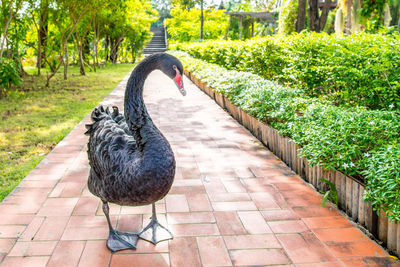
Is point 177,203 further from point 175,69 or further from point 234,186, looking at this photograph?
point 175,69

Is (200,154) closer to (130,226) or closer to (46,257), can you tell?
(130,226)

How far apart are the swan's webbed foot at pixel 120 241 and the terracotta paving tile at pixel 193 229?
35cm

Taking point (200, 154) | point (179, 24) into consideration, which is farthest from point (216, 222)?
point (179, 24)

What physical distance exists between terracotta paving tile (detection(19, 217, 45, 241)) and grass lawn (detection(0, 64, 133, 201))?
0.74 m

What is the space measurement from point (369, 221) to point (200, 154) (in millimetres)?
2549

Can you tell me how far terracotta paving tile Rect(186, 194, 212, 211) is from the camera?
3.35m

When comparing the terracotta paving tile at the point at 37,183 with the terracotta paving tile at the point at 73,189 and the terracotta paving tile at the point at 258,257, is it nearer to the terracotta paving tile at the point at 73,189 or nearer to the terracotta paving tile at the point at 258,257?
the terracotta paving tile at the point at 73,189

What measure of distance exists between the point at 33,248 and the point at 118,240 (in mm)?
657

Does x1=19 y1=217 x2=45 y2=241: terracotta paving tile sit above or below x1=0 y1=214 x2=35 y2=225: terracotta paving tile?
below

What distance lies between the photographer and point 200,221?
311 cm

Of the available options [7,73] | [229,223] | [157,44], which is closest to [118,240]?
[229,223]

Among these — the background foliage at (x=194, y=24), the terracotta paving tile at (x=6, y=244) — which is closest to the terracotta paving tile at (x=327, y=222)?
the terracotta paving tile at (x=6, y=244)

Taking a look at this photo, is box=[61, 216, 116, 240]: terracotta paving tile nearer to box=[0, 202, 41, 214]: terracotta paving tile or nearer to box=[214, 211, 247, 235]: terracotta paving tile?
box=[0, 202, 41, 214]: terracotta paving tile

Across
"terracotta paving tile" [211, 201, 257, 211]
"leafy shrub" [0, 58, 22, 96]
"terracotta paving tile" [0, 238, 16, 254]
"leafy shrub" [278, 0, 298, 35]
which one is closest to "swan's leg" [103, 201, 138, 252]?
"terracotta paving tile" [0, 238, 16, 254]
